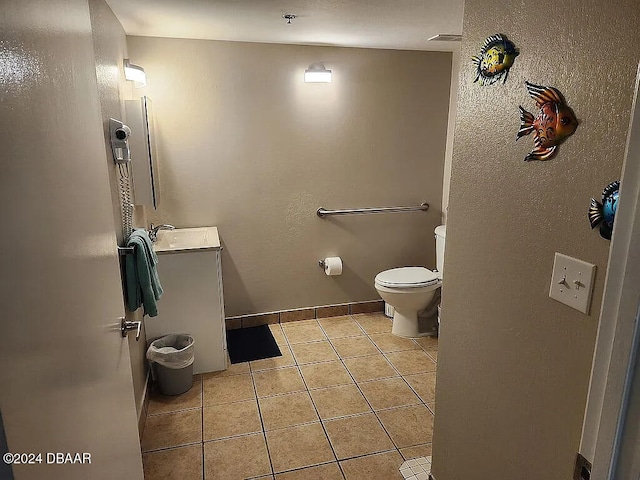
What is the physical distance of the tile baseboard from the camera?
3385 millimetres

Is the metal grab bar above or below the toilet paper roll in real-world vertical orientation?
above

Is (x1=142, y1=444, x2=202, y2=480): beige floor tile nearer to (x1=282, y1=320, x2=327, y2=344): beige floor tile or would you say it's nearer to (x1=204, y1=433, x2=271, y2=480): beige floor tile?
(x1=204, y1=433, x2=271, y2=480): beige floor tile

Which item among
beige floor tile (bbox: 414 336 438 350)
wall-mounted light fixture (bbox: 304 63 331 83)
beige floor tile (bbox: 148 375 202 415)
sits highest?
wall-mounted light fixture (bbox: 304 63 331 83)

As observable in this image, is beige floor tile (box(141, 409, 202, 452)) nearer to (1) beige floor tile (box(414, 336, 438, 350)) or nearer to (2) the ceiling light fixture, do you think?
(1) beige floor tile (box(414, 336, 438, 350))

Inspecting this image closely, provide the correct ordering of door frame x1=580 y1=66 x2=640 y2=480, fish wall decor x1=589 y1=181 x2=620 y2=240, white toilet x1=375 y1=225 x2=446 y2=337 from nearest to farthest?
door frame x1=580 y1=66 x2=640 y2=480 → fish wall decor x1=589 y1=181 x2=620 y2=240 → white toilet x1=375 y1=225 x2=446 y2=337

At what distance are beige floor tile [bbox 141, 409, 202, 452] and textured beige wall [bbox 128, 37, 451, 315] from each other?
A: 44.0 inches

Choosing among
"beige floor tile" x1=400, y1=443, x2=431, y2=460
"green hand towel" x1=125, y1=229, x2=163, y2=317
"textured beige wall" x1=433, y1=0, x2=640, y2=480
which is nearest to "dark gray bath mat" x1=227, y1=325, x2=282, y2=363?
"green hand towel" x1=125, y1=229, x2=163, y2=317

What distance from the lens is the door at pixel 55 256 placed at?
68 cm

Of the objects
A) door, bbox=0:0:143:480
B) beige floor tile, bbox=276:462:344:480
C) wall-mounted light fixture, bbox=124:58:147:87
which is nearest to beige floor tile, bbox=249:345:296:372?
beige floor tile, bbox=276:462:344:480

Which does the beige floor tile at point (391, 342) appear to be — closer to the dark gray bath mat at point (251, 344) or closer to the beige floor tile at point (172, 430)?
the dark gray bath mat at point (251, 344)

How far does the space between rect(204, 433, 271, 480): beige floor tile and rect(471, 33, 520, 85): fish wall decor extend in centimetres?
183

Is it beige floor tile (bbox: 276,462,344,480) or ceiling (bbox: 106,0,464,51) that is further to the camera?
ceiling (bbox: 106,0,464,51)

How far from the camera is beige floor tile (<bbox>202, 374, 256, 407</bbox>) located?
8.14 feet

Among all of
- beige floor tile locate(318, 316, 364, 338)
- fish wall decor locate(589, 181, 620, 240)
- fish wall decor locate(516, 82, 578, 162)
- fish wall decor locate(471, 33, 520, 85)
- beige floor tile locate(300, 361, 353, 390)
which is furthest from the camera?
beige floor tile locate(318, 316, 364, 338)
